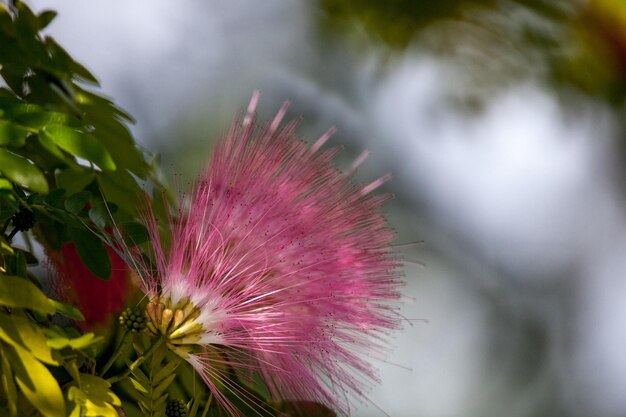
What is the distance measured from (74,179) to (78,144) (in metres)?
0.13

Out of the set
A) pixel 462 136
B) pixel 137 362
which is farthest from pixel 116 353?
pixel 462 136

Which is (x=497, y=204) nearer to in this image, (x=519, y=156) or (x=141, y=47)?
(x=519, y=156)

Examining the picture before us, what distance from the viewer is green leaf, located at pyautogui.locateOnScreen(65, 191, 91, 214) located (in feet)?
1.39

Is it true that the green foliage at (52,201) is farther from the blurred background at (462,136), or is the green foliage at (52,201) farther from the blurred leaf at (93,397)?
the blurred background at (462,136)

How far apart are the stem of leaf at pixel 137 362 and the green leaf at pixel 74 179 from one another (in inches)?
5.1

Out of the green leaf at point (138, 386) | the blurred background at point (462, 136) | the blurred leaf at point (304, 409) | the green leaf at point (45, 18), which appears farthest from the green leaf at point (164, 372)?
the blurred background at point (462, 136)

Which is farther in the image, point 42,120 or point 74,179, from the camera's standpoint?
point 74,179

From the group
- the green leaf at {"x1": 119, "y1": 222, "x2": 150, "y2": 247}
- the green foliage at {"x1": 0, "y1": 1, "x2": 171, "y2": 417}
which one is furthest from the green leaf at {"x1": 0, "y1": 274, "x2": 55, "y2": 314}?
the green leaf at {"x1": 119, "y1": 222, "x2": 150, "y2": 247}

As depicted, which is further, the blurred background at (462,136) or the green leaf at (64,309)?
the blurred background at (462,136)

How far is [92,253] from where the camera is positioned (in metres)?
0.42

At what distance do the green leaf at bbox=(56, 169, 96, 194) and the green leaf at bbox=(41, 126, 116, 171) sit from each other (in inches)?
4.5

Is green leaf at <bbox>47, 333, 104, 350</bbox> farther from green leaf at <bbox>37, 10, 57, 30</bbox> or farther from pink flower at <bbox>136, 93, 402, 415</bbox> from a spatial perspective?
green leaf at <bbox>37, 10, 57, 30</bbox>

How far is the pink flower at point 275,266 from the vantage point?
0.45 m

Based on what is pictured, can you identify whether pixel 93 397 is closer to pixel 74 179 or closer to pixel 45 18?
pixel 74 179
